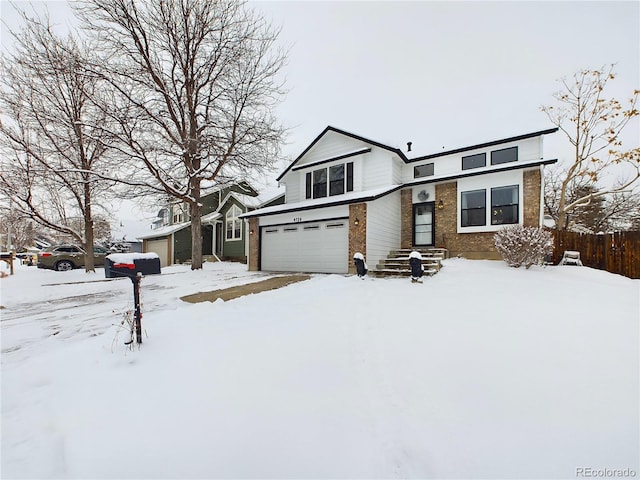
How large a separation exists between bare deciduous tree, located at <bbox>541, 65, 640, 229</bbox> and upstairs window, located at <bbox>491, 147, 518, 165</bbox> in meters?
7.34

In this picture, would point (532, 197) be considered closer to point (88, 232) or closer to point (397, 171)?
point (397, 171)

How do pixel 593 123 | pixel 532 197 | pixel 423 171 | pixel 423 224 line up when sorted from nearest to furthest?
pixel 532 197, pixel 423 224, pixel 423 171, pixel 593 123

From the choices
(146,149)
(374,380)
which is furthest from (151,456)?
(146,149)

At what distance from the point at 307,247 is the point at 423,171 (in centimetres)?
633

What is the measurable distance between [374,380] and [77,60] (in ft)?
49.0

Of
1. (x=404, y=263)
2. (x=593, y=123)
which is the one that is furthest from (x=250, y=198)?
(x=593, y=123)

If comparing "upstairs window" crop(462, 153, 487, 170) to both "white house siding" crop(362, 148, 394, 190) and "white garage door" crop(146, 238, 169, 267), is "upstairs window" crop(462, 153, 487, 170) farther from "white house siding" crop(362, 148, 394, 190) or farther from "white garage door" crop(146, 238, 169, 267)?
"white garage door" crop(146, 238, 169, 267)

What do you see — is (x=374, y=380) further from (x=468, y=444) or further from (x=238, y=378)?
(x=238, y=378)

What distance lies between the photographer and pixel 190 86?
11969 mm

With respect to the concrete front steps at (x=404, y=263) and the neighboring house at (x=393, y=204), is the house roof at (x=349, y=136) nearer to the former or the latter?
the neighboring house at (x=393, y=204)

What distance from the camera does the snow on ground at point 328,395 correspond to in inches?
68.2

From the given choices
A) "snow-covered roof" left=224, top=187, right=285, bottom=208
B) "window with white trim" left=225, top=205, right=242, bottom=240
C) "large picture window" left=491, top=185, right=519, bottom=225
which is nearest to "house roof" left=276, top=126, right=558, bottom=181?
"large picture window" left=491, top=185, right=519, bottom=225

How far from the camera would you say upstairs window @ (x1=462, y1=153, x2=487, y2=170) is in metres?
10.9

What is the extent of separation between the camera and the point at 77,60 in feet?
33.4
